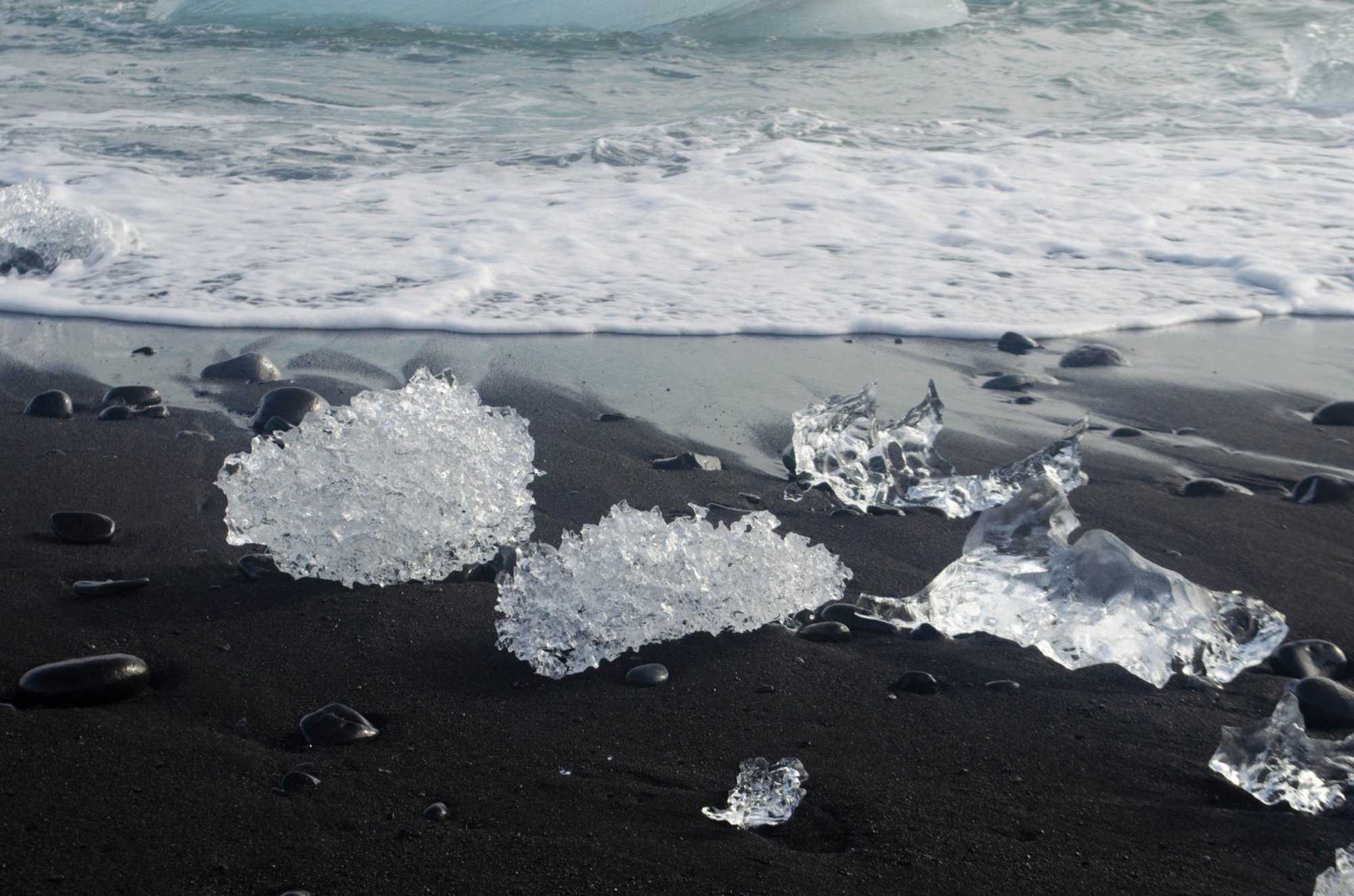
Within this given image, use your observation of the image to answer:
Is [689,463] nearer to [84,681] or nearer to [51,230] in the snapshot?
[84,681]

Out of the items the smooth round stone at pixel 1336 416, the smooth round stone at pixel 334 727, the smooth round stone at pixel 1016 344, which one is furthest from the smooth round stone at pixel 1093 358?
the smooth round stone at pixel 334 727

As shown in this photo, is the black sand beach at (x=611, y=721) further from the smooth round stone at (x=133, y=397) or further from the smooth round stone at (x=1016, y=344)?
the smooth round stone at (x=1016, y=344)

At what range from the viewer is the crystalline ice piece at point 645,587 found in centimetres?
184

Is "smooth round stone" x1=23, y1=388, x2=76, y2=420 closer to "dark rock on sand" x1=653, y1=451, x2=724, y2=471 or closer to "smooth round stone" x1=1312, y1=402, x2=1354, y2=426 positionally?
"dark rock on sand" x1=653, y1=451, x2=724, y2=471

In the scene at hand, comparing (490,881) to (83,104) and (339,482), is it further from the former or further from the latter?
(83,104)

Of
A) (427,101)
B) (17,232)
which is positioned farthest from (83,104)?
(17,232)

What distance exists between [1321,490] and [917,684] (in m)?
1.41

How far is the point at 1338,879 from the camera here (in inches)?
50.4

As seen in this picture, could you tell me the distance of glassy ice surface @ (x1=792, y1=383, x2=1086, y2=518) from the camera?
2.52m

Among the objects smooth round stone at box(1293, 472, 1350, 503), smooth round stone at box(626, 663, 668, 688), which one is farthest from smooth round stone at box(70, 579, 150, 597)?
smooth round stone at box(1293, 472, 1350, 503)

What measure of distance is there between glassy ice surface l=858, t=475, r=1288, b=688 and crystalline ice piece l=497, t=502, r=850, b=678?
0.20 metres

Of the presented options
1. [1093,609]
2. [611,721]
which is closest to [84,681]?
[611,721]

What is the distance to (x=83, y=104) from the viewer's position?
25.1ft

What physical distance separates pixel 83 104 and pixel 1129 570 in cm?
808
